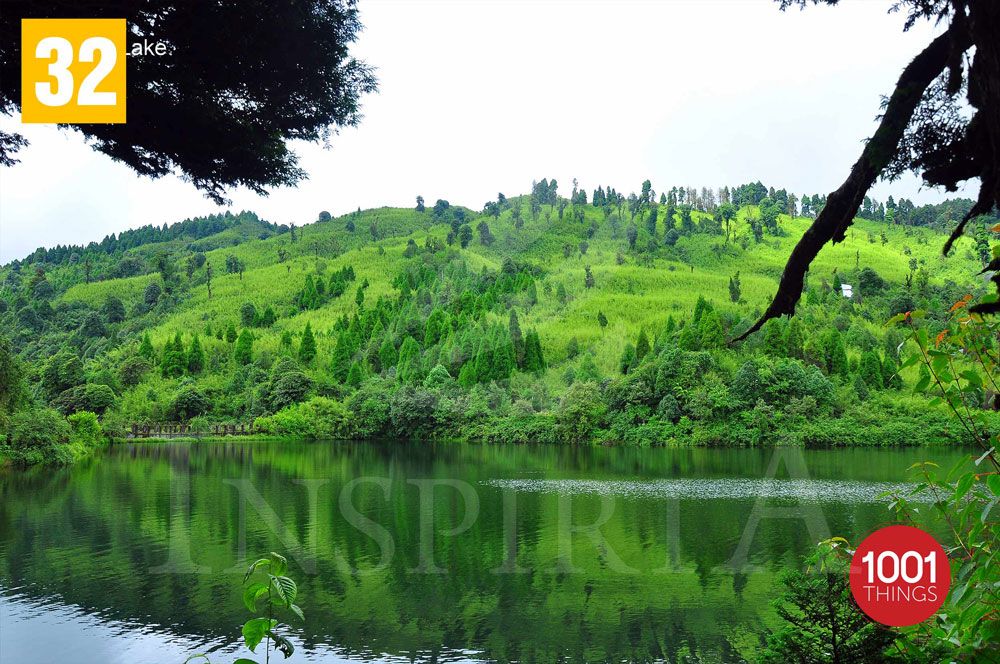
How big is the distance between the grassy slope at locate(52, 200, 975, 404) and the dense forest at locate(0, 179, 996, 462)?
43 cm

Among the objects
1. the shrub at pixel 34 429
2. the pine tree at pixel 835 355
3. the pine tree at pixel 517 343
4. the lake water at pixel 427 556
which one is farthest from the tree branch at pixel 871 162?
the pine tree at pixel 517 343

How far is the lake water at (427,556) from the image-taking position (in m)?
12.8

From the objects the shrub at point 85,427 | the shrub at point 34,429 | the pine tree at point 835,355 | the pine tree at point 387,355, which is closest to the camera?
the shrub at point 34,429

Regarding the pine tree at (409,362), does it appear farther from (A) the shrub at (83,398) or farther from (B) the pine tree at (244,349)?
(A) the shrub at (83,398)

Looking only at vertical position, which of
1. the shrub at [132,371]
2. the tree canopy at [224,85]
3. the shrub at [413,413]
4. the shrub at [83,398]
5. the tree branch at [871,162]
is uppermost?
the tree canopy at [224,85]

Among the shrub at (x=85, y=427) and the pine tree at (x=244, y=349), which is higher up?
the pine tree at (x=244, y=349)

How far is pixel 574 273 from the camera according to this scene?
311ft

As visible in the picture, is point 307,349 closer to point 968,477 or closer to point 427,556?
point 427,556

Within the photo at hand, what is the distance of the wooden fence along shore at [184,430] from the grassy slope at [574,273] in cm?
1699

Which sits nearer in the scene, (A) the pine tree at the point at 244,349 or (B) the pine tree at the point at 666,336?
(B) the pine tree at the point at 666,336

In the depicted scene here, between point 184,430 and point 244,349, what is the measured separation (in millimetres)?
16184

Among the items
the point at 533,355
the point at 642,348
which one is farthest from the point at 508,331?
the point at 642,348

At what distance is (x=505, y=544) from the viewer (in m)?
19.7

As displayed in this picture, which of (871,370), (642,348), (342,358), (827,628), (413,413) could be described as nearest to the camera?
(827,628)
